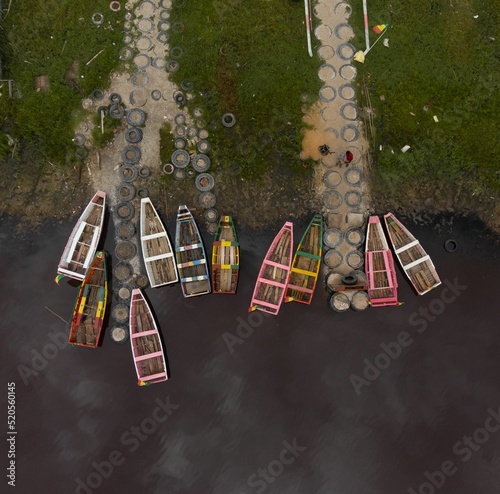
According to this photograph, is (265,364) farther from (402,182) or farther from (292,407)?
(402,182)

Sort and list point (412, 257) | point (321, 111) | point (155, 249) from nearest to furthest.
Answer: point (155, 249) < point (412, 257) < point (321, 111)

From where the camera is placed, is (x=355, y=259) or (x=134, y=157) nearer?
(x=134, y=157)

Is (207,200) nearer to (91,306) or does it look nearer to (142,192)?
(142,192)

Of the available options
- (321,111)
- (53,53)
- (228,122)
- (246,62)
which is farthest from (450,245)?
(53,53)

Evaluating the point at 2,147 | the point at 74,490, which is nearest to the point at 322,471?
the point at 74,490

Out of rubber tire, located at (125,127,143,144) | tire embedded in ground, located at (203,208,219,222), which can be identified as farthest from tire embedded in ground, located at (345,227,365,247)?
rubber tire, located at (125,127,143,144)

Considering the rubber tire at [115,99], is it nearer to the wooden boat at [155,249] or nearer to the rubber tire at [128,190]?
the rubber tire at [128,190]
